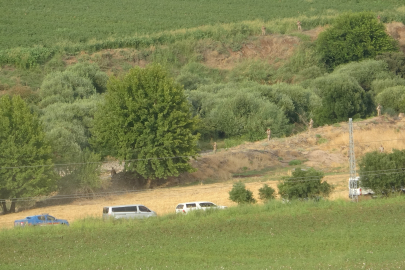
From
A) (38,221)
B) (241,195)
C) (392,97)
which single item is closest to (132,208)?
(38,221)

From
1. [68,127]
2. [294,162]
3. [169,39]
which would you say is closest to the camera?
[294,162]

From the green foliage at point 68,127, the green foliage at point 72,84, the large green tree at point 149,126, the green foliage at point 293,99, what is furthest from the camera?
the green foliage at point 72,84

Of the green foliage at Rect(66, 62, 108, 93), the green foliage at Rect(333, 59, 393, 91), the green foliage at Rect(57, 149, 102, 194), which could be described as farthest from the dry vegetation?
the green foliage at Rect(66, 62, 108, 93)

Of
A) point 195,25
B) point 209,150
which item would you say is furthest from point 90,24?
point 209,150

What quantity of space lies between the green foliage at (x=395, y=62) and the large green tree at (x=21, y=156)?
4550cm

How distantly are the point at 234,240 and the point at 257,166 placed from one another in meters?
17.2

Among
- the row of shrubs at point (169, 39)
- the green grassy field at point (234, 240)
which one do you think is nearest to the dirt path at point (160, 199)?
the green grassy field at point (234, 240)

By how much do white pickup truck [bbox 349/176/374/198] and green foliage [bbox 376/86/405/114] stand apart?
2639 centimetres

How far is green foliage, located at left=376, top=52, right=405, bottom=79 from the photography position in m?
67.7

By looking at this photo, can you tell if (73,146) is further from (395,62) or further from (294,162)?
(395,62)

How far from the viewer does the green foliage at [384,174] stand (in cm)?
3012

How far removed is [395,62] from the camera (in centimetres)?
6781

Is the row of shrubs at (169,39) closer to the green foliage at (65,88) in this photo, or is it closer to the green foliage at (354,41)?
the green foliage at (354,41)

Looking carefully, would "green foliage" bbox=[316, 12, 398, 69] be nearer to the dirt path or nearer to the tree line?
the tree line
